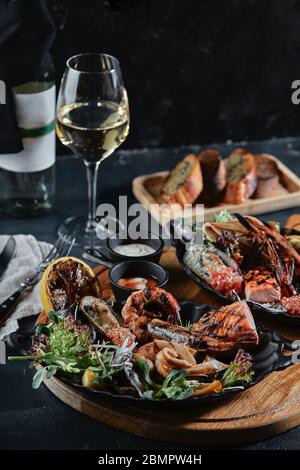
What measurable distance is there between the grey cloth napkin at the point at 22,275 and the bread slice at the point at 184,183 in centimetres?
47

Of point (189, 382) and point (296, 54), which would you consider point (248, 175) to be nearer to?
point (296, 54)

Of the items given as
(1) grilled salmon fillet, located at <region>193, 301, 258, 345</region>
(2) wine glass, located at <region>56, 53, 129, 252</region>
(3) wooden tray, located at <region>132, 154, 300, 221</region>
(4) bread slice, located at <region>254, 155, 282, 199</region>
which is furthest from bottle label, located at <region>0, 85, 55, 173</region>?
(1) grilled salmon fillet, located at <region>193, 301, 258, 345</region>

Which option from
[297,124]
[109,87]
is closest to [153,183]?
[109,87]

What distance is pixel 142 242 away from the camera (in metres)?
2.30

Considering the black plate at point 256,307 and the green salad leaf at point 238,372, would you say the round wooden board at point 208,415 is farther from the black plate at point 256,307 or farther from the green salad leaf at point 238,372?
the black plate at point 256,307

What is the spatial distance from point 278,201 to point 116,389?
116 cm

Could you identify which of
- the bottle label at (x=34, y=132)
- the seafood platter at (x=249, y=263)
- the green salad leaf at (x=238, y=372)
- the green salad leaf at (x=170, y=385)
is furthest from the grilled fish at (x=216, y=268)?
the bottle label at (x=34, y=132)

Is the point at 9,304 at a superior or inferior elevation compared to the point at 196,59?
inferior

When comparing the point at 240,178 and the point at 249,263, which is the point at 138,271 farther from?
the point at 240,178

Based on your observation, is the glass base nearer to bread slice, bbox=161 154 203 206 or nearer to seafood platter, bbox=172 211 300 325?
bread slice, bbox=161 154 203 206

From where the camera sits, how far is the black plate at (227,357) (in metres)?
1.71

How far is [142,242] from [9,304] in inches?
16.4

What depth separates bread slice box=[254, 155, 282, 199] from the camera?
2.77 m

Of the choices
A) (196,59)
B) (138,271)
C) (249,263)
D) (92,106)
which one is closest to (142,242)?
(138,271)
